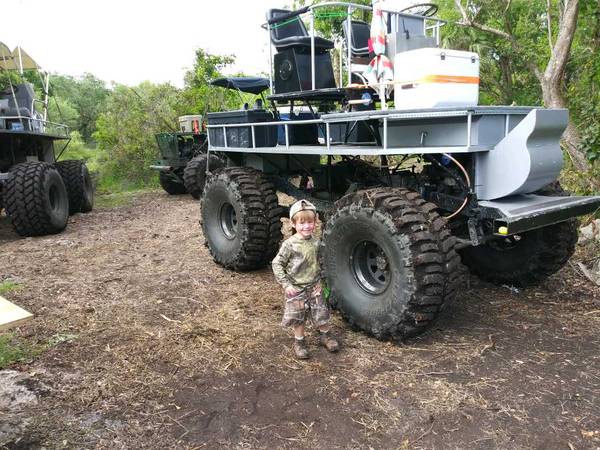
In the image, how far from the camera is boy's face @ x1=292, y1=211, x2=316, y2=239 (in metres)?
3.47

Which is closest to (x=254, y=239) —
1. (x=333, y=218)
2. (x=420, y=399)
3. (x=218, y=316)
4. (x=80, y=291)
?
(x=218, y=316)

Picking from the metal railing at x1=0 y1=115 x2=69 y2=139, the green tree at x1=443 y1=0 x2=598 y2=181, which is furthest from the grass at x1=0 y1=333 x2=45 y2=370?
the green tree at x1=443 y1=0 x2=598 y2=181

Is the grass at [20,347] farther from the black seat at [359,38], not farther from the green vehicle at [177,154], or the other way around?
the green vehicle at [177,154]

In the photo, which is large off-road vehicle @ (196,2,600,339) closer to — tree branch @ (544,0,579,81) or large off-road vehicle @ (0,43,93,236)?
tree branch @ (544,0,579,81)

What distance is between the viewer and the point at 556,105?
7617 millimetres

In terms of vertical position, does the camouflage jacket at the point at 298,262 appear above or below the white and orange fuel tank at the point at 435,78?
below

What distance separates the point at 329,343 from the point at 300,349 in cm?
21

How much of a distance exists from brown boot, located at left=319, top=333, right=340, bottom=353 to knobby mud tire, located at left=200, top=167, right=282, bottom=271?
5.64ft

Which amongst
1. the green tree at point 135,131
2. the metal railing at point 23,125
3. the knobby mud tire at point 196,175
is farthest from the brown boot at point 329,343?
the green tree at point 135,131

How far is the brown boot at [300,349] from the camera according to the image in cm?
345

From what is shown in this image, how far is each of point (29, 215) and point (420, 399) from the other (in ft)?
20.6

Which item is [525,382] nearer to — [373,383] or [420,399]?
[420,399]

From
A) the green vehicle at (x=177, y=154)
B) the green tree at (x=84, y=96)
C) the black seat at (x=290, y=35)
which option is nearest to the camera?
the black seat at (x=290, y=35)

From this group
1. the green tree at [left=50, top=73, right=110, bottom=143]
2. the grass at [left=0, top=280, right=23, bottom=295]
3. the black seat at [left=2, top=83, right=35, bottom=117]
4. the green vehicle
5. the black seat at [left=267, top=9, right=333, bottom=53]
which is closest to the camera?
the black seat at [left=267, top=9, right=333, bottom=53]
